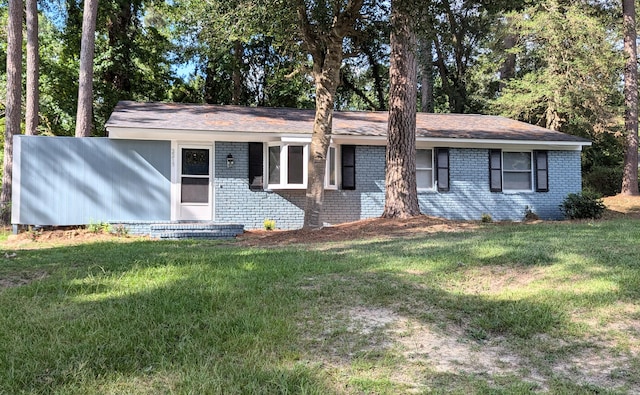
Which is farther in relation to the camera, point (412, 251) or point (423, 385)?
A: point (412, 251)

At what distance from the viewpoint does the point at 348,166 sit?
44.6 feet

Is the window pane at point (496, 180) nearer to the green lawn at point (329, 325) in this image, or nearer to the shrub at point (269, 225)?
the shrub at point (269, 225)

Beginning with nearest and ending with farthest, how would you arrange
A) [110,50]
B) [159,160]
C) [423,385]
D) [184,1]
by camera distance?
[423,385], [159,160], [110,50], [184,1]

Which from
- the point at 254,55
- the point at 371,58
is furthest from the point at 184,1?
the point at 371,58

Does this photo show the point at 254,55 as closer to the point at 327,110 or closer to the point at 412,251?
the point at 327,110

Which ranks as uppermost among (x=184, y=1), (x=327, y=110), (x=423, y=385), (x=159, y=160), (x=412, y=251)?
(x=184, y=1)

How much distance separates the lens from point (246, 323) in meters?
3.62

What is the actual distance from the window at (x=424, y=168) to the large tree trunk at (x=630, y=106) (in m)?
9.51

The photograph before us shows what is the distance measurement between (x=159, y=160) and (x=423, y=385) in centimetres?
1064

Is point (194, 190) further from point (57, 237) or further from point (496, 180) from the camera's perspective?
point (496, 180)

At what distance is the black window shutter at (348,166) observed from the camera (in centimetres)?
1359

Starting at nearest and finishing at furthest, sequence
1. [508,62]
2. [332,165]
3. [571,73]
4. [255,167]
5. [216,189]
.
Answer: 1. [216,189]
2. [255,167]
3. [332,165]
4. [571,73]
5. [508,62]

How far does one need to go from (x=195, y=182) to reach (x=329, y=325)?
969 centimetres

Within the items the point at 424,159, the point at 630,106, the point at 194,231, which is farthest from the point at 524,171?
the point at 194,231
